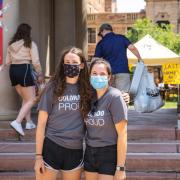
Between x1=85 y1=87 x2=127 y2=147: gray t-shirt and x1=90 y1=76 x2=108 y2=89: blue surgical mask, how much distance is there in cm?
10

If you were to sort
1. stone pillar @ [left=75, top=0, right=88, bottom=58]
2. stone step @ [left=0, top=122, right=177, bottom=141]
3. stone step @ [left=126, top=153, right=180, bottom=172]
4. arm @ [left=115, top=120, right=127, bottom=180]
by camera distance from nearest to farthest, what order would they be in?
arm @ [left=115, top=120, right=127, bottom=180]
stone step @ [left=126, top=153, right=180, bottom=172]
stone step @ [left=0, top=122, right=177, bottom=141]
stone pillar @ [left=75, top=0, right=88, bottom=58]

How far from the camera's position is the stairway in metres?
6.95

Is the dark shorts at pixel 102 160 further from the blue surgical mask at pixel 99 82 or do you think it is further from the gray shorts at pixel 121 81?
the gray shorts at pixel 121 81

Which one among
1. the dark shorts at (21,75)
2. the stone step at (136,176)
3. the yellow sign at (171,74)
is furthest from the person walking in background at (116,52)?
the yellow sign at (171,74)

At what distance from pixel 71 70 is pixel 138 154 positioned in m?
3.18

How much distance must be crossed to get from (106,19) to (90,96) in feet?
186

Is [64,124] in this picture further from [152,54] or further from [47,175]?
[152,54]

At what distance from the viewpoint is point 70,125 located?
4.52 m

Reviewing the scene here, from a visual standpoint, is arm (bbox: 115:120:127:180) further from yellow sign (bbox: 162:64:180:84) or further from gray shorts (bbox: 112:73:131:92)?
yellow sign (bbox: 162:64:180:84)

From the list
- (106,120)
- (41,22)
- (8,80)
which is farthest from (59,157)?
(41,22)

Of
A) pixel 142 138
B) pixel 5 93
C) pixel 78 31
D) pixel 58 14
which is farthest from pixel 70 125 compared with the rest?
pixel 78 31

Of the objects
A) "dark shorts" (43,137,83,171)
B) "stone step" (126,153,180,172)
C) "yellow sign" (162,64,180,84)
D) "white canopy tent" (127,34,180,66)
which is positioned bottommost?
"stone step" (126,153,180,172)

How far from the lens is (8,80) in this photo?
9.42m

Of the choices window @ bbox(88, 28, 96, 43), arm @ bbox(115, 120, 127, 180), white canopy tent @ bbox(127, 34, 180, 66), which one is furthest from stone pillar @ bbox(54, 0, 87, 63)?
window @ bbox(88, 28, 96, 43)
